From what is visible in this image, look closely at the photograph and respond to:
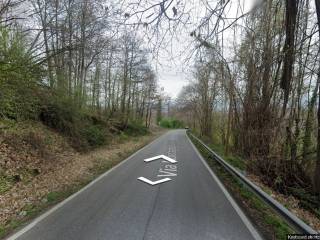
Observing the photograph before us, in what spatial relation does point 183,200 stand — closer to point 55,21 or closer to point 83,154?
point 55,21

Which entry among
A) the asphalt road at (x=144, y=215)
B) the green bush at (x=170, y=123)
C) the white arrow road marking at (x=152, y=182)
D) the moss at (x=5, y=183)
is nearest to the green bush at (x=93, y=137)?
the moss at (x=5, y=183)

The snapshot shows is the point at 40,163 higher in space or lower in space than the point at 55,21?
lower

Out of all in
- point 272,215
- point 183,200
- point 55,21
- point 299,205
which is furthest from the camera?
point 55,21

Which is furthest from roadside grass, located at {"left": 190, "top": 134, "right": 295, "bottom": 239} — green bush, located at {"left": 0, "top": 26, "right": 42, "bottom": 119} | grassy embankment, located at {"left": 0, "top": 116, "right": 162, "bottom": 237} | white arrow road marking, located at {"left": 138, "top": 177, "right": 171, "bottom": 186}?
green bush, located at {"left": 0, "top": 26, "right": 42, "bottom": 119}

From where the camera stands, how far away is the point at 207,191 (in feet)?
21.0

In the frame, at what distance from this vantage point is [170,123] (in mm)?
79562

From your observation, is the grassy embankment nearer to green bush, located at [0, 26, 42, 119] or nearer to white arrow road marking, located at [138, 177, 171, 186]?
white arrow road marking, located at [138, 177, 171, 186]

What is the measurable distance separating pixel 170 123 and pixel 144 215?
7501cm

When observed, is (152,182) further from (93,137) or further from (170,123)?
(170,123)

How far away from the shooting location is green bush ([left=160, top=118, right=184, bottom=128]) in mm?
77275

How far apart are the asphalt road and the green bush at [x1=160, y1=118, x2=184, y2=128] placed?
69098 mm

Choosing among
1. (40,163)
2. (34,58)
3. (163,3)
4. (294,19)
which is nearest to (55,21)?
(34,58)

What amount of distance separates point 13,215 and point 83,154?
806 cm

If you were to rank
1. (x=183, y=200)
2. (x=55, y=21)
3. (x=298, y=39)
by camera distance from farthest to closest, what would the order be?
(x=298, y=39) → (x=55, y=21) → (x=183, y=200)
